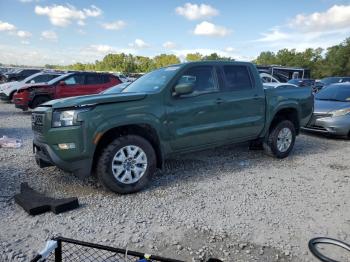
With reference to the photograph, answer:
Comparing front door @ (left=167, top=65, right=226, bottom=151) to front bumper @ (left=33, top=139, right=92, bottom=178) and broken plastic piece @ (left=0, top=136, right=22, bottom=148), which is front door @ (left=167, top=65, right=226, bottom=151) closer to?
front bumper @ (left=33, top=139, right=92, bottom=178)

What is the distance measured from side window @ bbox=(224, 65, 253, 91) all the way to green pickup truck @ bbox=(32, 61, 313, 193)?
0.7 inches

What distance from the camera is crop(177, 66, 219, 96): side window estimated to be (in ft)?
16.7

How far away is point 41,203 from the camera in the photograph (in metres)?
3.95

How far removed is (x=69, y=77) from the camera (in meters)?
12.8

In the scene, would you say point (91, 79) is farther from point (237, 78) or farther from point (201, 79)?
point (201, 79)

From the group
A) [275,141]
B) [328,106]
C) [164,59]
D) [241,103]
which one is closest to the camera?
[241,103]

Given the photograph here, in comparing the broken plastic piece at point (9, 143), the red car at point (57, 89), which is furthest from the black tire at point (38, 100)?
the broken plastic piece at point (9, 143)

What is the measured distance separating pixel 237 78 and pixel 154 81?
4.99ft

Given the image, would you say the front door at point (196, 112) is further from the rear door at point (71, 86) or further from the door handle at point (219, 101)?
the rear door at point (71, 86)

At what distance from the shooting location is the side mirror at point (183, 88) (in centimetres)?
475

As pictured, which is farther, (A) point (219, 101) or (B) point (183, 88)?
(A) point (219, 101)

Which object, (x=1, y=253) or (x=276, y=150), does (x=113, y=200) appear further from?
(x=276, y=150)

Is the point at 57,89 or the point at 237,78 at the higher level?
the point at 237,78

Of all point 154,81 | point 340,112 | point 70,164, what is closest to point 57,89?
point 154,81
